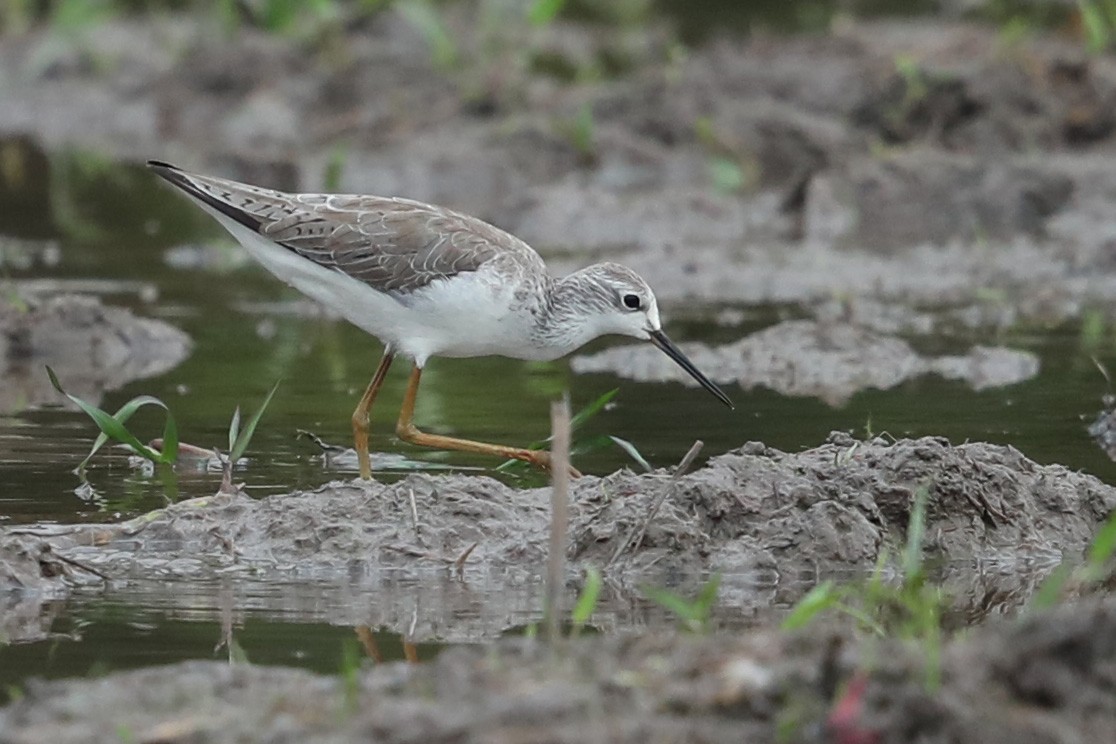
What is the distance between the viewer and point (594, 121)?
20516 mm

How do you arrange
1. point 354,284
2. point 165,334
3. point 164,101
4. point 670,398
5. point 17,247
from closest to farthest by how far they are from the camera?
point 354,284, point 670,398, point 165,334, point 17,247, point 164,101

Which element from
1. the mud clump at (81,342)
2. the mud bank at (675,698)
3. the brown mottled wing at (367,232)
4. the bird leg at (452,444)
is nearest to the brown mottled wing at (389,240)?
the brown mottled wing at (367,232)

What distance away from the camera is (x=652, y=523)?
305 inches

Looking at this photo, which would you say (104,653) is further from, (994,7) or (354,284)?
(994,7)

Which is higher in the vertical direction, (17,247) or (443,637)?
(17,247)

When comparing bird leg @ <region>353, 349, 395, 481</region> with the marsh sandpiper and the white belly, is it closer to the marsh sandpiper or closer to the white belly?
the marsh sandpiper

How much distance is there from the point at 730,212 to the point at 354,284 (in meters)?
9.06

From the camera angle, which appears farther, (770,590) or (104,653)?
(770,590)

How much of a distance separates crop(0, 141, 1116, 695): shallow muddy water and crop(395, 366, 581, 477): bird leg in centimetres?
18

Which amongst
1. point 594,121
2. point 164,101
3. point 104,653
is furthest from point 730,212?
point 104,653

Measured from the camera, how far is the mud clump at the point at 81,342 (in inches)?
472

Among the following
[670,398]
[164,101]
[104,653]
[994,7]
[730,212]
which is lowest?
[104,653]

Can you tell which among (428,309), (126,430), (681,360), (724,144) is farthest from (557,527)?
(724,144)

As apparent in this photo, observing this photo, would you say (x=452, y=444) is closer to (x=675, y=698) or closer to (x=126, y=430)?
(x=126, y=430)
